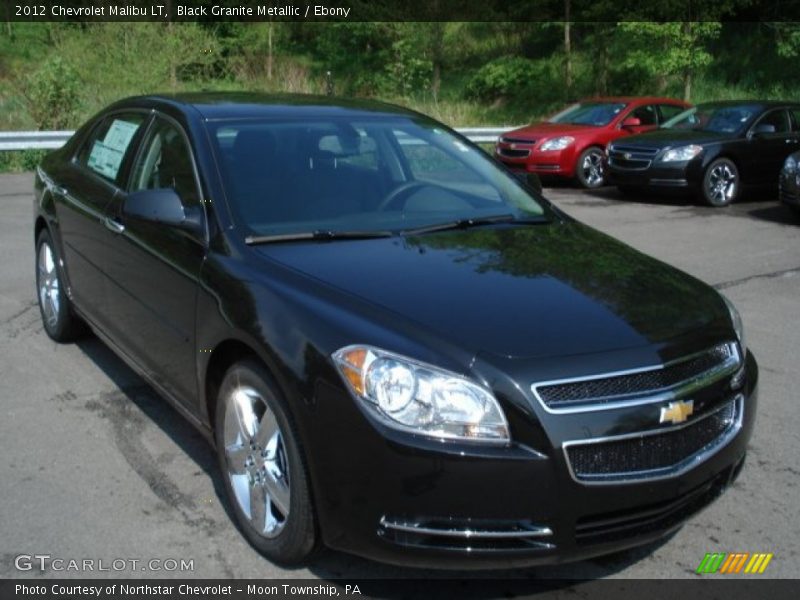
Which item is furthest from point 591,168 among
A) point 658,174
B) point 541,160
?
point 658,174

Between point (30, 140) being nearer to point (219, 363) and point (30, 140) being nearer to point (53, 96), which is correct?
point (53, 96)

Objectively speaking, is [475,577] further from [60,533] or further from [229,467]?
[60,533]

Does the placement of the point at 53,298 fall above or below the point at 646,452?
below

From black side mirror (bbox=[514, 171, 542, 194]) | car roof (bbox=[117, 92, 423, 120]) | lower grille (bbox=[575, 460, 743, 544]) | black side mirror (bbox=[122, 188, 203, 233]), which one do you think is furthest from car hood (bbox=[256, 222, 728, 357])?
car roof (bbox=[117, 92, 423, 120])

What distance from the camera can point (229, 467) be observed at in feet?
11.9

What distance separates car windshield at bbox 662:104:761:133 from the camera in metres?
14.1

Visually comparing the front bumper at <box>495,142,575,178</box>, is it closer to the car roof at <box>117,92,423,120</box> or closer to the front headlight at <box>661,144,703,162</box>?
the front headlight at <box>661,144,703,162</box>

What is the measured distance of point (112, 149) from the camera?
202 inches

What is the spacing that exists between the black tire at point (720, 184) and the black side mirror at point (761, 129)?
606mm

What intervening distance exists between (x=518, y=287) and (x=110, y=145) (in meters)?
2.80

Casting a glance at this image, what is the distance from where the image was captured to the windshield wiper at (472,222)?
13.3 feet

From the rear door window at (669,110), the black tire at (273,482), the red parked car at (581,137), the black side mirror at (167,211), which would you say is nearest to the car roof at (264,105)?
the black side mirror at (167,211)

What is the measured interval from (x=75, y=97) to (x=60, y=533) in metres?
15.9

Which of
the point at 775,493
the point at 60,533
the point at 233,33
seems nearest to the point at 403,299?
the point at 60,533
